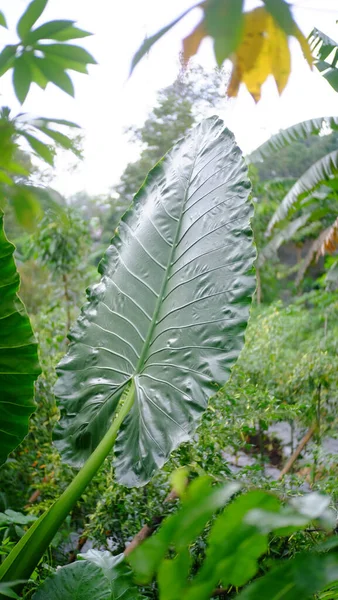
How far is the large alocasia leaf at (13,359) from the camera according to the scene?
1043 millimetres

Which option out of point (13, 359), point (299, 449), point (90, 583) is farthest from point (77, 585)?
point (299, 449)

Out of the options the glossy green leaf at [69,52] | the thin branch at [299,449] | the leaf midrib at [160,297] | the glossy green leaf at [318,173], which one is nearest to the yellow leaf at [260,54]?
the glossy green leaf at [69,52]

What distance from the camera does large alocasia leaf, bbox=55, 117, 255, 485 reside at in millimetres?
1017

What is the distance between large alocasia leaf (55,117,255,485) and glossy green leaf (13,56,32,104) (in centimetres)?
61

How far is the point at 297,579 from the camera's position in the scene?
30 centimetres

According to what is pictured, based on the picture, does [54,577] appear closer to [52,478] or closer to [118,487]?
[118,487]

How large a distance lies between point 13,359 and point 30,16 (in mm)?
761

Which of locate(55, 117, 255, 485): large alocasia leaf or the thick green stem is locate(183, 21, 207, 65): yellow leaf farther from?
the thick green stem

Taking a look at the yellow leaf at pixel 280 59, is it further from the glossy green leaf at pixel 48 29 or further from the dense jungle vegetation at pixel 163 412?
the glossy green leaf at pixel 48 29

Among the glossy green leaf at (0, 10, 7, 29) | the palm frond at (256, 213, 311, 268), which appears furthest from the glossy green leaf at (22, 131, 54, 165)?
the palm frond at (256, 213, 311, 268)

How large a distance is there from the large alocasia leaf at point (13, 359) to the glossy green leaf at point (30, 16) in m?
0.61

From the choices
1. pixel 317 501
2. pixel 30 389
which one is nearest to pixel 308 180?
pixel 30 389

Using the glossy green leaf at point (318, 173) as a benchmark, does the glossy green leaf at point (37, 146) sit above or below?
above

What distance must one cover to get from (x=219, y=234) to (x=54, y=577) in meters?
0.70
